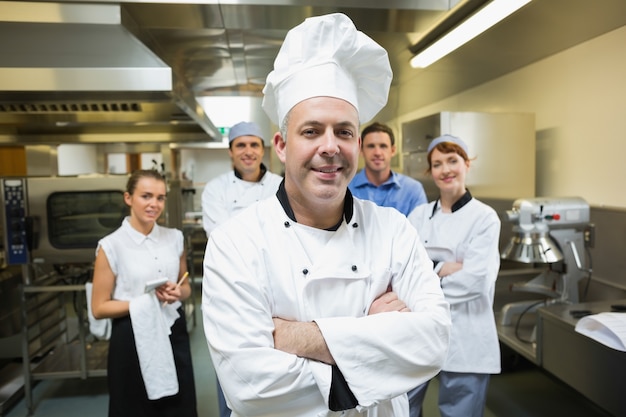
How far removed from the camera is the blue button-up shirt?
224cm

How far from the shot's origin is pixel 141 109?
220 cm

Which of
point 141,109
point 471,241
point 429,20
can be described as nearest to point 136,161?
point 141,109

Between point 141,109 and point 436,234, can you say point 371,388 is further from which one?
point 141,109

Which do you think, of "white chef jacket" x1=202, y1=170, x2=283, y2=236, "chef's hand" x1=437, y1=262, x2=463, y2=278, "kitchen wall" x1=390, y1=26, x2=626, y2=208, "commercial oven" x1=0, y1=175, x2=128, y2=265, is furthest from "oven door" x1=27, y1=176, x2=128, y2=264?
"kitchen wall" x1=390, y1=26, x2=626, y2=208

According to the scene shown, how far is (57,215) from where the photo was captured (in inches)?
97.6

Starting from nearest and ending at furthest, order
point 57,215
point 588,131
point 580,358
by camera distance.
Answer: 1. point 580,358
2. point 57,215
3. point 588,131

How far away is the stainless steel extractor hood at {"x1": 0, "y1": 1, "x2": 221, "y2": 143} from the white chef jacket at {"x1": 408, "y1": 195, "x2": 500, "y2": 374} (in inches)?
55.9

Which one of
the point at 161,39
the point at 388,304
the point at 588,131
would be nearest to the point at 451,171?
the point at 388,304

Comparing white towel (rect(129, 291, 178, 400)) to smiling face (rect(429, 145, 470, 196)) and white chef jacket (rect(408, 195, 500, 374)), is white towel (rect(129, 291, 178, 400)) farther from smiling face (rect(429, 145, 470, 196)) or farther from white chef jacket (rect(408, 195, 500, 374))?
smiling face (rect(429, 145, 470, 196))

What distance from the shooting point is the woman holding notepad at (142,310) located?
180 centimetres

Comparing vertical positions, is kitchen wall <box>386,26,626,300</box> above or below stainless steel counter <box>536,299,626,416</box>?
above

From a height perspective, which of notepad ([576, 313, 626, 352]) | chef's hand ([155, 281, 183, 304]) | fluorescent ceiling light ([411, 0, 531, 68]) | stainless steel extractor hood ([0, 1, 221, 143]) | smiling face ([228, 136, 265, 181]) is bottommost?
notepad ([576, 313, 626, 352])

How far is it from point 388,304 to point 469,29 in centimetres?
206

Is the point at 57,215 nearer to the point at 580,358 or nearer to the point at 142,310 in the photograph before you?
the point at 142,310
